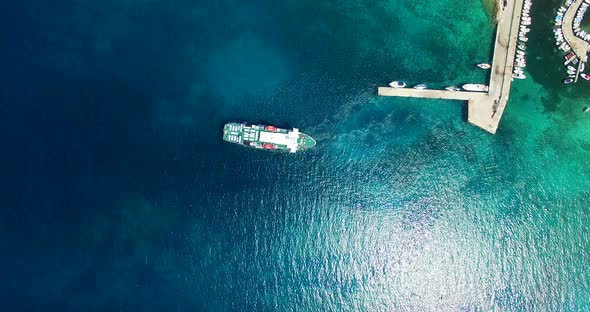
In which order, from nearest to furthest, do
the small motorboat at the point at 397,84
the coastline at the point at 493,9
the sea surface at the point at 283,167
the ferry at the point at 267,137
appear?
the sea surface at the point at 283,167, the ferry at the point at 267,137, the coastline at the point at 493,9, the small motorboat at the point at 397,84

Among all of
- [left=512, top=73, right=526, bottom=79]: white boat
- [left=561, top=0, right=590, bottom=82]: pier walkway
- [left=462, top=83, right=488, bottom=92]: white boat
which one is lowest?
[left=462, top=83, right=488, bottom=92]: white boat

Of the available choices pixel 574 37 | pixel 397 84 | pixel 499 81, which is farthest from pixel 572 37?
pixel 397 84

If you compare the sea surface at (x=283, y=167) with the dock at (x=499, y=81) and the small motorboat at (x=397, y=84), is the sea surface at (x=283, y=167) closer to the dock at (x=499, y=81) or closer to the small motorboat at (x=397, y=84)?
the small motorboat at (x=397, y=84)

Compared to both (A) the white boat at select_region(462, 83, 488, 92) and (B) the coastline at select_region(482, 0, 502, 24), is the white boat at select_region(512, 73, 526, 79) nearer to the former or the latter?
(A) the white boat at select_region(462, 83, 488, 92)

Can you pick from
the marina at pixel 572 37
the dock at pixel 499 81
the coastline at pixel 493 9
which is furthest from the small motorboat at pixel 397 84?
the marina at pixel 572 37

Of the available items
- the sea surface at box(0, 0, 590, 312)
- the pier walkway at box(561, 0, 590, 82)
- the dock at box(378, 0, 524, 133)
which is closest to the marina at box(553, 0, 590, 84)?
the pier walkway at box(561, 0, 590, 82)
